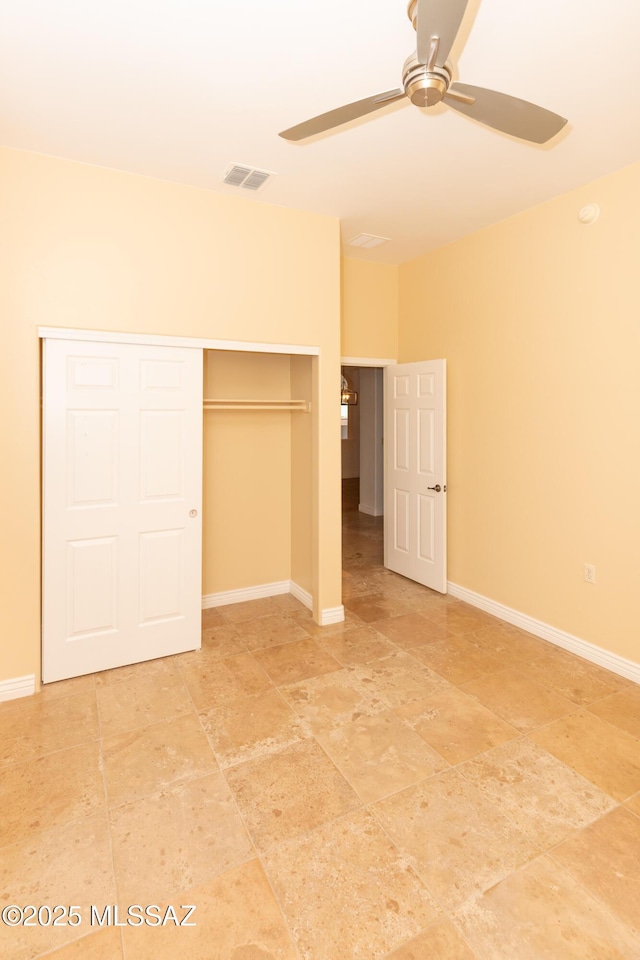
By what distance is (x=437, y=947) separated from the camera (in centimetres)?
155

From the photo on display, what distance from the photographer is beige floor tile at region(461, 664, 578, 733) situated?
8.91ft

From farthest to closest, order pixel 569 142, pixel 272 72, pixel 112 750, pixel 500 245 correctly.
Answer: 1. pixel 500 245
2. pixel 569 142
3. pixel 112 750
4. pixel 272 72

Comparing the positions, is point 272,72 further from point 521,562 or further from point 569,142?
point 521,562

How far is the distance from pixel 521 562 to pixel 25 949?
3.48m

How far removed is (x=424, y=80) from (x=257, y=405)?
270cm

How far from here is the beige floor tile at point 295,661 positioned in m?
3.19

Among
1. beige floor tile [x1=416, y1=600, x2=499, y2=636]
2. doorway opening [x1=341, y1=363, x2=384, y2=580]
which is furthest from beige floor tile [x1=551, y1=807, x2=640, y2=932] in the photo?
doorway opening [x1=341, y1=363, x2=384, y2=580]

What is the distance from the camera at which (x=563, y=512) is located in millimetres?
3539

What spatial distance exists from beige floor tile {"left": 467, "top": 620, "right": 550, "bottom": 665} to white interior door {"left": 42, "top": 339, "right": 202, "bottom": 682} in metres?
2.04

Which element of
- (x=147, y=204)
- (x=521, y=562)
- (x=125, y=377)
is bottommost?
(x=521, y=562)

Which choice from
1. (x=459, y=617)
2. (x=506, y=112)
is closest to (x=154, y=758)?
(x=459, y=617)

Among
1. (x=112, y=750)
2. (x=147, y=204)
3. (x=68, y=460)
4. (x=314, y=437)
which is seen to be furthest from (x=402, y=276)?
(x=112, y=750)

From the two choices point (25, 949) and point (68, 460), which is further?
point (68, 460)

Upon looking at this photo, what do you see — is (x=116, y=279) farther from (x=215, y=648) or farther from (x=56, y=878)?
(x=56, y=878)
